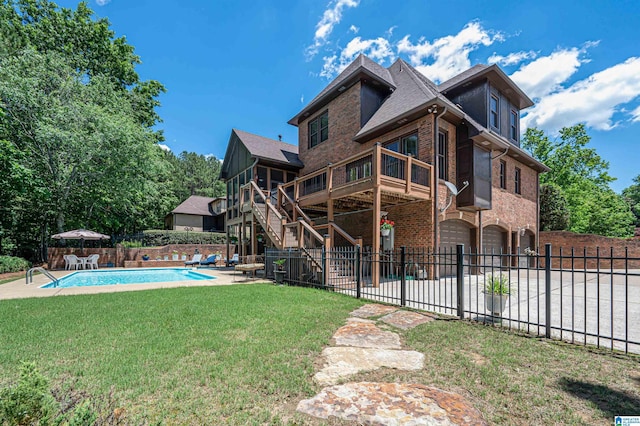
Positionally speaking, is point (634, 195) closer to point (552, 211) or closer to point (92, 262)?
point (552, 211)

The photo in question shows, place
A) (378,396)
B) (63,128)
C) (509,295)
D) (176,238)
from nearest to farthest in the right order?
(378,396), (509,295), (63,128), (176,238)

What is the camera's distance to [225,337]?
4.33 meters

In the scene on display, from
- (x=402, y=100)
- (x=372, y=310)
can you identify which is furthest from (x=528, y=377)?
(x=402, y=100)

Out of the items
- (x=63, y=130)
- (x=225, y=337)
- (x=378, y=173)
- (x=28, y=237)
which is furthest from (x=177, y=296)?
(x=28, y=237)

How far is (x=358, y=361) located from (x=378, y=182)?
6.59 metres

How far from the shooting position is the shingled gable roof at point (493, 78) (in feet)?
43.0

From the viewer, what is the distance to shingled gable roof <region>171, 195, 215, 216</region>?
3424 cm

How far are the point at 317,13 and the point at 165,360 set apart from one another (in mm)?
14789

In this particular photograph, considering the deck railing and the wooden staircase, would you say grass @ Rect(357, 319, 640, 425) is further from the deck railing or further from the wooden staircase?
the deck railing

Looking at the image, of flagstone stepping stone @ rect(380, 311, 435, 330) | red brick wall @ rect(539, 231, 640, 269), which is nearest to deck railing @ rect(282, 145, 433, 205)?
flagstone stepping stone @ rect(380, 311, 435, 330)

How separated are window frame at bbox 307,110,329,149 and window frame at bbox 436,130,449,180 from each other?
20.8ft

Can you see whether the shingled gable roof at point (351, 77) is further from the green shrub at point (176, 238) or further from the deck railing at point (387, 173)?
the green shrub at point (176, 238)

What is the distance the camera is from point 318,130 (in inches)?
663

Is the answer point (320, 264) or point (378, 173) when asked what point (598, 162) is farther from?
point (320, 264)
